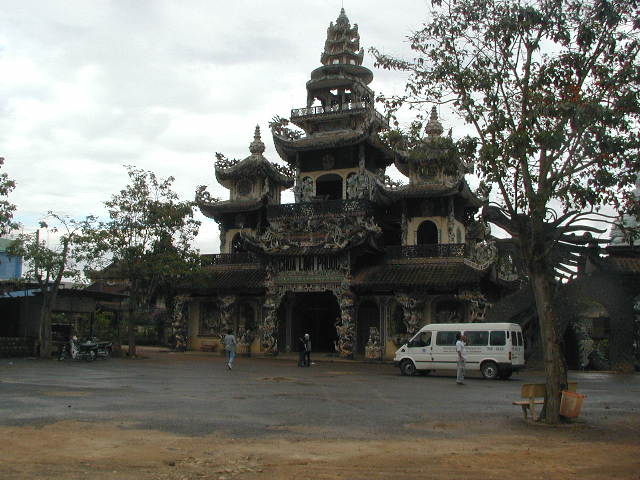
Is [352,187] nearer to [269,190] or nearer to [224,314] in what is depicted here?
A: [269,190]

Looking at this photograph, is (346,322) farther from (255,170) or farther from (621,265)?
(621,265)

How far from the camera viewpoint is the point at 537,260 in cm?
1404

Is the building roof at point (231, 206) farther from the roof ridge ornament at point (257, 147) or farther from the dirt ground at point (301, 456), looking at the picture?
the dirt ground at point (301, 456)

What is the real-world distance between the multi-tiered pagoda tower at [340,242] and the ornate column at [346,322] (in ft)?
0.21

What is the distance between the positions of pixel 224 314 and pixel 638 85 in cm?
3054

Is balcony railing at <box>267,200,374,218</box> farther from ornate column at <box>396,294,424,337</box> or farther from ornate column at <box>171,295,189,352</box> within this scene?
ornate column at <box>171,295,189,352</box>

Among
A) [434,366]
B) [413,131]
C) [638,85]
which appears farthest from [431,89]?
[434,366]

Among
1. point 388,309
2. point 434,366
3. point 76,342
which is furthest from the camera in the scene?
point 388,309

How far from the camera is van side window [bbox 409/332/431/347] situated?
87.6 feet

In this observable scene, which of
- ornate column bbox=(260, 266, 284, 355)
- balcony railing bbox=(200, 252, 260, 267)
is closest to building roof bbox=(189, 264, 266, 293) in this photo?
balcony railing bbox=(200, 252, 260, 267)

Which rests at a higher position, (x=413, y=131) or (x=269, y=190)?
(x=269, y=190)

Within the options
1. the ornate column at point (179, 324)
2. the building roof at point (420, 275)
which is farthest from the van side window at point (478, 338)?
the ornate column at point (179, 324)

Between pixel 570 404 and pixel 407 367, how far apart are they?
14.3 m

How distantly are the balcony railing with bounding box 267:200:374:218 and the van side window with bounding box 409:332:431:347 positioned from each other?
13035mm
